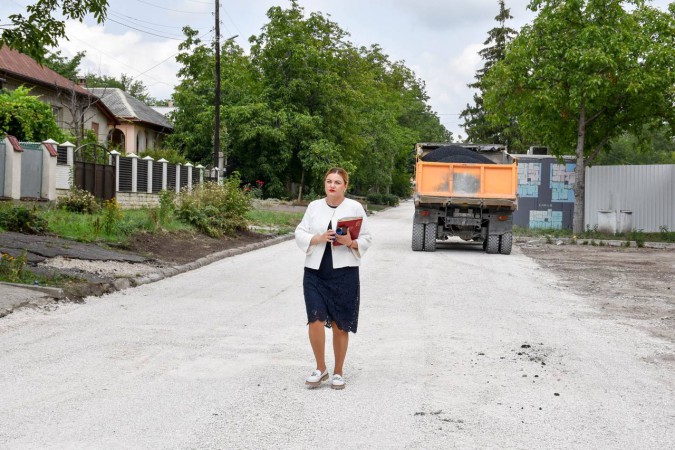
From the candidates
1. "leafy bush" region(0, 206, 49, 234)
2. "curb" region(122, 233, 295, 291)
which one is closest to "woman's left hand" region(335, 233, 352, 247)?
"curb" region(122, 233, 295, 291)

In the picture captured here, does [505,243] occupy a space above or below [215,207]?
below

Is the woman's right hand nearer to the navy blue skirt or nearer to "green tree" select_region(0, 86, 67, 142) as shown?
the navy blue skirt

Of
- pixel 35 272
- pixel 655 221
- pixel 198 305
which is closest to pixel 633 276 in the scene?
pixel 198 305

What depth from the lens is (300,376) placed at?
657cm

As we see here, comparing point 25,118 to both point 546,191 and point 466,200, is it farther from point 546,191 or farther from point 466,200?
point 546,191

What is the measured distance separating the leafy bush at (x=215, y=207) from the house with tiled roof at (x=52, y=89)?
14.1 meters

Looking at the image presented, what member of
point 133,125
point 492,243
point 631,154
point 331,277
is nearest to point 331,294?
point 331,277

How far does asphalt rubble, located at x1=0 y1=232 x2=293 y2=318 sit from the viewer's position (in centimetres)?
998

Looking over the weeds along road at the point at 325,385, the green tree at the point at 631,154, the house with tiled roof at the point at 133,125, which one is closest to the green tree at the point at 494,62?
the green tree at the point at 631,154

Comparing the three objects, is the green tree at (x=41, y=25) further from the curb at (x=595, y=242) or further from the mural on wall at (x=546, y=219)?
the mural on wall at (x=546, y=219)

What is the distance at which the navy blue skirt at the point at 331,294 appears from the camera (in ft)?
20.6

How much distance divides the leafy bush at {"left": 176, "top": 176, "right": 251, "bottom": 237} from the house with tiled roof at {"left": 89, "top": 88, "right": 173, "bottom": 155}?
27.8m

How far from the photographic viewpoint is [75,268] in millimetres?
12312

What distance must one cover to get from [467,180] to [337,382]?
14967 millimetres
